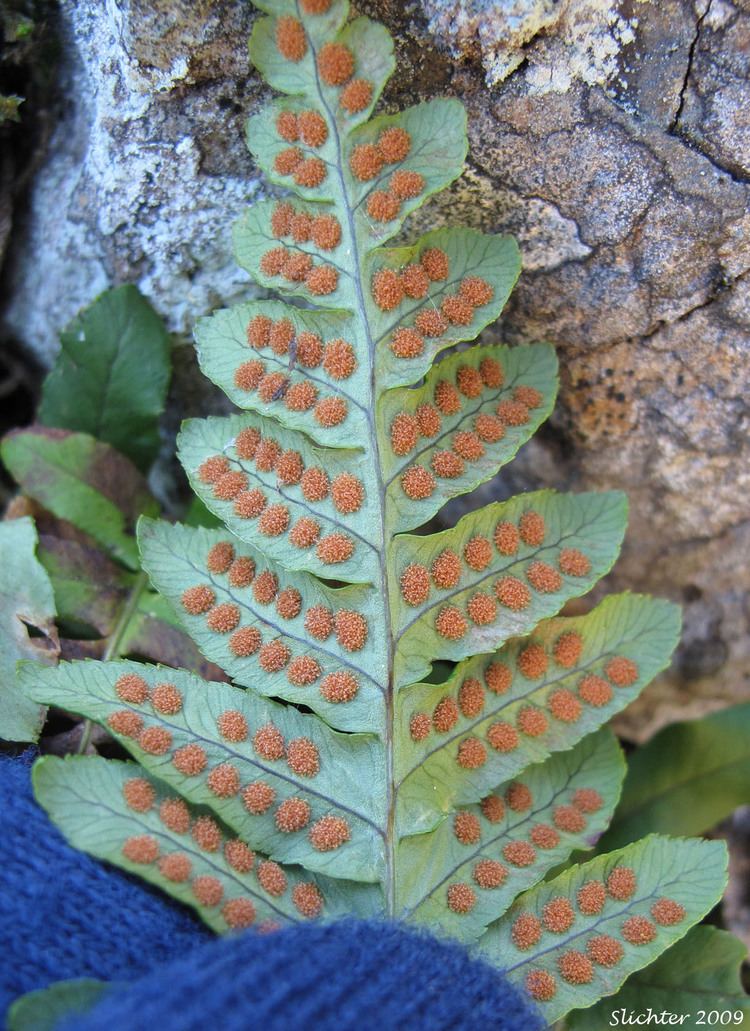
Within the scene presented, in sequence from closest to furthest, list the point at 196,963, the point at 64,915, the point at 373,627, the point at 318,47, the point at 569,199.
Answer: the point at 196,963 → the point at 64,915 → the point at 318,47 → the point at 373,627 → the point at 569,199

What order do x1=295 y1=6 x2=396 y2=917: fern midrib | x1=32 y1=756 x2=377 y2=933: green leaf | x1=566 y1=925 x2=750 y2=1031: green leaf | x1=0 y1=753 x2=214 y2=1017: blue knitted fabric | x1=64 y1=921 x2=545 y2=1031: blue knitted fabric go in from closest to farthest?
x1=64 y1=921 x2=545 y2=1031: blue knitted fabric < x1=0 y1=753 x2=214 y2=1017: blue knitted fabric < x1=32 y1=756 x2=377 y2=933: green leaf < x1=295 y1=6 x2=396 y2=917: fern midrib < x1=566 y1=925 x2=750 y2=1031: green leaf

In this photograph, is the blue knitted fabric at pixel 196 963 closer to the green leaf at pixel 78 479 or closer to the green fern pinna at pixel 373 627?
the green fern pinna at pixel 373 627

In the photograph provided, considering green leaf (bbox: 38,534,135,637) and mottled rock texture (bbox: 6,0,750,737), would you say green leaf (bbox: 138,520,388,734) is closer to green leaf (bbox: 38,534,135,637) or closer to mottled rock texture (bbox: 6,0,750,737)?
green leaf (bbox: 38,534,135,637)

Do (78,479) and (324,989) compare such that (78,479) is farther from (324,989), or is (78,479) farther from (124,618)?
(324,989)

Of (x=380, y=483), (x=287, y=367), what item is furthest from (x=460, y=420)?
(x=287, y=367)

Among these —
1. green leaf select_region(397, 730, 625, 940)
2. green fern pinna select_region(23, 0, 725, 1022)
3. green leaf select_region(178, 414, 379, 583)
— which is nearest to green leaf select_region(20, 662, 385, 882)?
green fern pinna select_region(23, 0, 725, 1022)

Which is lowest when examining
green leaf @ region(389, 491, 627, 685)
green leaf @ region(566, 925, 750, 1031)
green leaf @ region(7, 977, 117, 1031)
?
green leaf @ region(566, 925, 750, 1031)
